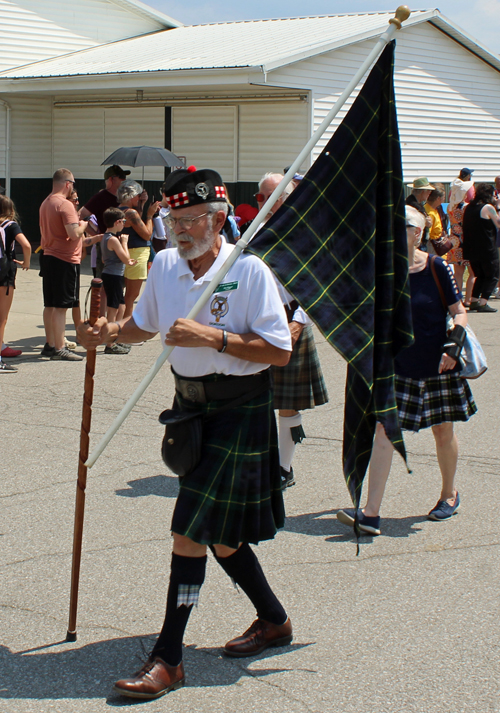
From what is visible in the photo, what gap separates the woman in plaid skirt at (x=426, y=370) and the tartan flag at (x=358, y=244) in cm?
135

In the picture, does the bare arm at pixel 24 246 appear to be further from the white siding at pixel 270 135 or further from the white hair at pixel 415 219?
the white siding at pixel 270 135

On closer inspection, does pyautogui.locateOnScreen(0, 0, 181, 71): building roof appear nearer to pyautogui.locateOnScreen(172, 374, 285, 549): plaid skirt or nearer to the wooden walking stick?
the wooden walking stick

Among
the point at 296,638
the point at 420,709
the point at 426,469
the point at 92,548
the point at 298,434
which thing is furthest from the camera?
the point at 426,469

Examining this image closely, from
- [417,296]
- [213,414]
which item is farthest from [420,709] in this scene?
[417,296]

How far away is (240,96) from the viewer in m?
16.8

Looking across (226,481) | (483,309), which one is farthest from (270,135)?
(226,481)

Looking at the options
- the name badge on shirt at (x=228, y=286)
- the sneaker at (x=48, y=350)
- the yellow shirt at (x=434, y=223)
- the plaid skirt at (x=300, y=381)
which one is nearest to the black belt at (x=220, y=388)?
the name badge on shirt at (x=228, y=286)

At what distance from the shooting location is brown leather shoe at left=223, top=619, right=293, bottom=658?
3.40m

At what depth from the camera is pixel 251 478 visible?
3281 mm

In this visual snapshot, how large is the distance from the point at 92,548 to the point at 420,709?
6.50 feet

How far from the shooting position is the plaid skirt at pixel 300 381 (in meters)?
5.17

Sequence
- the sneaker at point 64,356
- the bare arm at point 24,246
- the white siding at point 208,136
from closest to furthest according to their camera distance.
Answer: the bare arm at point 24,246 → the sneaker at point 64,356 → the white siding at point 208,136

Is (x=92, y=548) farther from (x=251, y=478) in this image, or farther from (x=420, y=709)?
(x=420, y=709)

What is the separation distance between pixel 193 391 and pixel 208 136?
15233 millimetres
